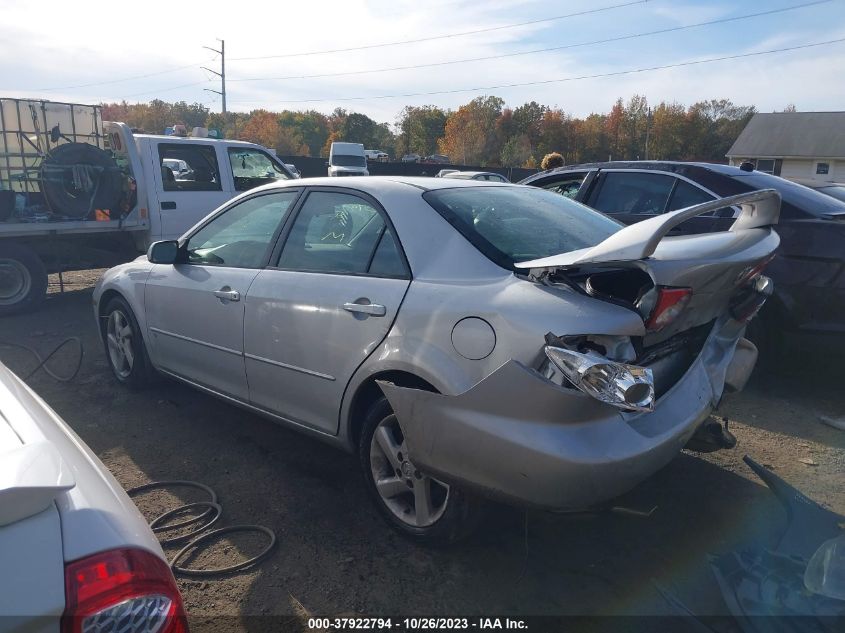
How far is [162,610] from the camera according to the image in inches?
54.4

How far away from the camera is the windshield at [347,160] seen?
28.8m

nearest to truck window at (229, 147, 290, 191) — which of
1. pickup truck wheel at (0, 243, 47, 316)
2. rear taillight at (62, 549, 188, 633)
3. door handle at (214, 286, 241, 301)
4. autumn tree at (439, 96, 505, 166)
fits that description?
pickup truck wheel at (0, 243, 47, 316)

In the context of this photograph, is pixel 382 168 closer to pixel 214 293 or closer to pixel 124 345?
pixel 124 345

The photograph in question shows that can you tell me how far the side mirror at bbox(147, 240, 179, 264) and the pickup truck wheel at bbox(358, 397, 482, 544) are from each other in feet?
6.68

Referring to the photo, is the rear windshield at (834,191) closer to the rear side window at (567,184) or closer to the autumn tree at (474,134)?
the rear side window at (567,184)

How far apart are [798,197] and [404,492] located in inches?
157

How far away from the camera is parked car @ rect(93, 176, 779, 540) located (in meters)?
2.40

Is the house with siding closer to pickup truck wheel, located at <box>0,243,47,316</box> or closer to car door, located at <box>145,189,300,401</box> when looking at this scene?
pickup truck wheel, located at <box>0,243,47,316</box>

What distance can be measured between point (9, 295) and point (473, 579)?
7.10 metres

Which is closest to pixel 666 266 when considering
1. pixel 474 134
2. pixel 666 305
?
pixel 666 305

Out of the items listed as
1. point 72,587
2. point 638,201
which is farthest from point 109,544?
point 638,201

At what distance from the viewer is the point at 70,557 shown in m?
1.28

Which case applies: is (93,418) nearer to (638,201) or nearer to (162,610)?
(162,610)

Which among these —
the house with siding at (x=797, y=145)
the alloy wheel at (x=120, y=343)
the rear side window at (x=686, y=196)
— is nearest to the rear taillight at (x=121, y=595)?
the alloy wheel at (x=120, y=343)
